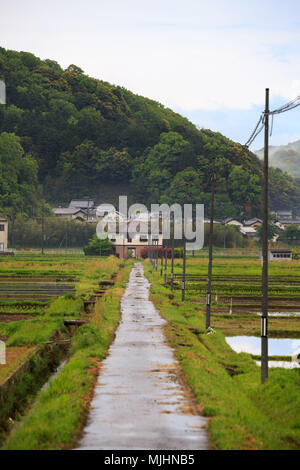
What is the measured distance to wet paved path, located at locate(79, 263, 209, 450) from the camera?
10922 millimetres

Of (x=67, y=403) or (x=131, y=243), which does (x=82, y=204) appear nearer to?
(x=131, y=243)

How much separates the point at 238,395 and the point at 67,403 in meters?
4.26

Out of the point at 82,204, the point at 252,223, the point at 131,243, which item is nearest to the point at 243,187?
the point at 252,223

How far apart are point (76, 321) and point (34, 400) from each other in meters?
13.0

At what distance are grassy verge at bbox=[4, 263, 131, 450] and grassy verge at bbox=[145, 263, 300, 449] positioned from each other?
2.37 metres

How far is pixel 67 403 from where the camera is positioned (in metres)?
13.4

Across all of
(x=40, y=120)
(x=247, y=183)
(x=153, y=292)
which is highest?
(x=40, y=120)

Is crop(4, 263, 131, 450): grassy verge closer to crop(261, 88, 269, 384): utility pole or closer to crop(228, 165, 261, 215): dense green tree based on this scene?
crop(261, 88, 269, 384): utility pole

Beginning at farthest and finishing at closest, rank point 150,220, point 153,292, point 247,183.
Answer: point 247,183 → point 150,220 → point 153,292

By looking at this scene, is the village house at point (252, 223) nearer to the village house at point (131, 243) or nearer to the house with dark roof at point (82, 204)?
the house with dark roof at point (82, 204)

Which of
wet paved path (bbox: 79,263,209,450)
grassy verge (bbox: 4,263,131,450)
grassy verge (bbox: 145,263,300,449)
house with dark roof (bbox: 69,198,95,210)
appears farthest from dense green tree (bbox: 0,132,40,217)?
wet paved path (bbox: 79,263,209,450)
